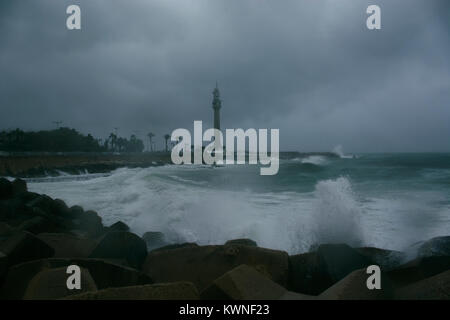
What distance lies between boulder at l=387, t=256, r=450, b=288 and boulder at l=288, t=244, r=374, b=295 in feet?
0.96

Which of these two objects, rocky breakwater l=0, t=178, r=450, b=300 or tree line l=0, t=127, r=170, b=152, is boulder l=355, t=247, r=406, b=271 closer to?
rocky breakwater l=0, t=178, r=450, b=300

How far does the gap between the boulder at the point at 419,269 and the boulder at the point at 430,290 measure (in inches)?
19.2

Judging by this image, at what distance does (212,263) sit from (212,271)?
0.30 feet

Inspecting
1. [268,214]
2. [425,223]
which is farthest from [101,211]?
[425,223]

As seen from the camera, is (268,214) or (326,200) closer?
(326,200)

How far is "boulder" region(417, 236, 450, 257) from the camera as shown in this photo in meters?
3.08

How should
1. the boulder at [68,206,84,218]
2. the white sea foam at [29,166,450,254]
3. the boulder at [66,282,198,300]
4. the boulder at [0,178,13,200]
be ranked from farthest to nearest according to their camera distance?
the boulder at [0,178,13,200]
the boulder at [68,206,84,218]
the white sea foam at [29,166,450,254]
the boulder at [66,282,198,300]

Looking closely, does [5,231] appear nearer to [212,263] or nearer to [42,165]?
[212,263]

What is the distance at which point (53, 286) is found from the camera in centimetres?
221

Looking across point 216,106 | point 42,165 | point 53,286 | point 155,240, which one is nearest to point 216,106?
point 216,106

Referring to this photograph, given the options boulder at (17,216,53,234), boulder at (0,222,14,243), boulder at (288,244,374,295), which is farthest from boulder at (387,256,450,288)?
boulder at (17,216,53,234)
